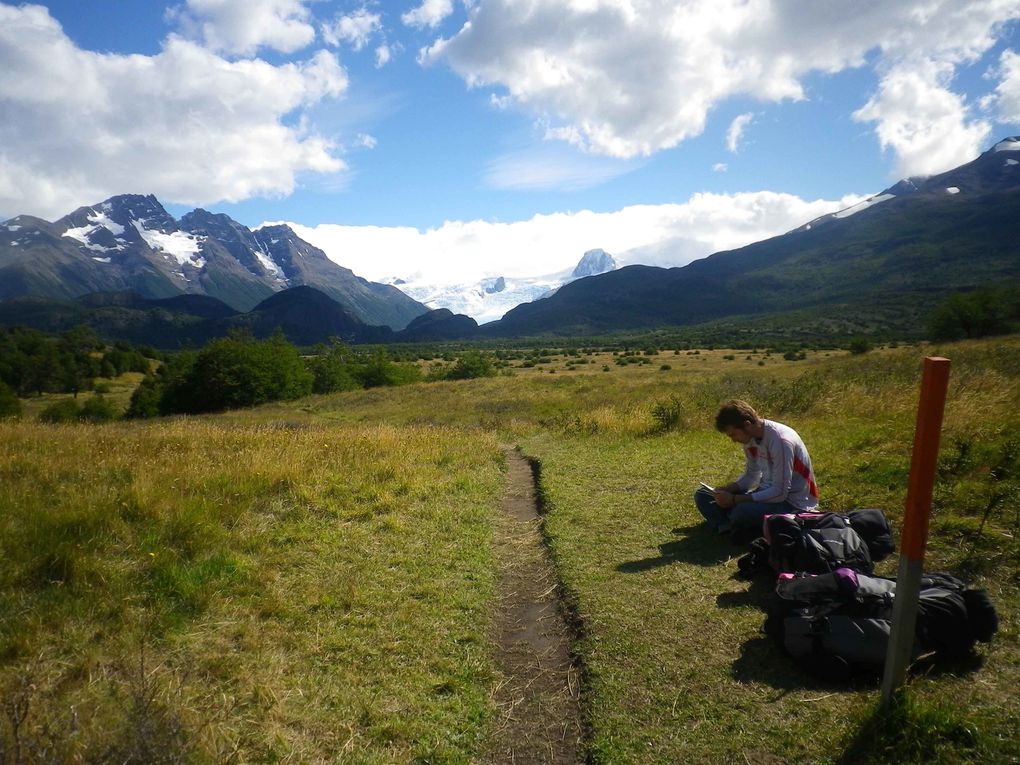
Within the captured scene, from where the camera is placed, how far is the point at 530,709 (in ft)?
13.0

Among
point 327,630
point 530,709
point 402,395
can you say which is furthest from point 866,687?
point 402,395

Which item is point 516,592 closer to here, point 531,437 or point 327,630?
point 327,630

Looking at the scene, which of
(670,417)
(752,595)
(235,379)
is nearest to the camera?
(752,595)

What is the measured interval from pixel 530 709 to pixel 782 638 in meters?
2.02

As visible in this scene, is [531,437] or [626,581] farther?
[531,437]

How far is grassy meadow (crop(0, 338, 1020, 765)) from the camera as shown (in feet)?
10.8

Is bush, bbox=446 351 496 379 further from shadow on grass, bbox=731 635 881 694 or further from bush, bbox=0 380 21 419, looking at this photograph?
shadow on grass, bbox=731 635 881 694

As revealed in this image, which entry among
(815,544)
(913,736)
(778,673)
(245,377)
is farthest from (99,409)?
(913,736)

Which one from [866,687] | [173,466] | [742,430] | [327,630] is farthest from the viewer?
[173,466]

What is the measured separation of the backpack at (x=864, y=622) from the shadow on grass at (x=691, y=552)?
180 cm

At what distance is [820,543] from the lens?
16.2ft

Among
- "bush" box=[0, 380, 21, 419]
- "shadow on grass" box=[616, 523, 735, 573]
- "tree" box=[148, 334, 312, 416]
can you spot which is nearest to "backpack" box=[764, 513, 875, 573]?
"shadow on grass" box=[616, 523, 735, 573]

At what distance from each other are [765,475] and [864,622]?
265cm

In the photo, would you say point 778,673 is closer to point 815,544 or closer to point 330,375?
point 815,544
